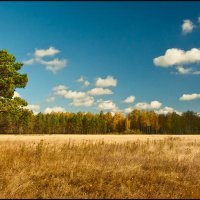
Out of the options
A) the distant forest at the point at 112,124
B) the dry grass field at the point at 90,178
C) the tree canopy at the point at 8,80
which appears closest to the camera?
the dry grass field at the point at 90,178

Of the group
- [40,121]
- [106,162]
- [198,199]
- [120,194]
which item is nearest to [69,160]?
[106,162]

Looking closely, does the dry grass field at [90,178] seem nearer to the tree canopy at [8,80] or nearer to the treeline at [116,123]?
the tree canopy at [8,80]

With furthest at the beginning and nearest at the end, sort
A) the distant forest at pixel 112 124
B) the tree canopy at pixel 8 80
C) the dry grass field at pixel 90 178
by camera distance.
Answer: the distant forest at pixel 112 124 < the tree canopy at pixel 8 80 < the dry grass field at pixel 90 178

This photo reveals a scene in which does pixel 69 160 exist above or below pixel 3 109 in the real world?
below

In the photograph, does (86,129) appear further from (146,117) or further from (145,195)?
(145,195)

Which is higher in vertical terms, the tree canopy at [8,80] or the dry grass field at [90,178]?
the tree canopy at [8,80]

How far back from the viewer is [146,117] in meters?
151

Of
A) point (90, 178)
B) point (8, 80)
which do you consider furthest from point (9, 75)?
point (90, 178)

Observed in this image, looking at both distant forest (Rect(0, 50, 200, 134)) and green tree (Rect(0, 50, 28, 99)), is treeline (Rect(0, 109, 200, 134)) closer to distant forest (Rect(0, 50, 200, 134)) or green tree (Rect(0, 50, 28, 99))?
distant forest (Rect(0, 50, 200, 134))

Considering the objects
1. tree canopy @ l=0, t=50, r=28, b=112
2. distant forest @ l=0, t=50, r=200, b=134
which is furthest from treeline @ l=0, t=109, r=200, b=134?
tree canopy @ l=0, t=50, r=28, b=112

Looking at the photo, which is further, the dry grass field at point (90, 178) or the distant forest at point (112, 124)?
the distant forest at point (112, 124)

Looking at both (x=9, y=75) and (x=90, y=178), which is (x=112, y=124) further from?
(x=90, y=178)

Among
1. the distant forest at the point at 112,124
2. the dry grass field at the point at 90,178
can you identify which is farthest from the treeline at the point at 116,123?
the dry grass field at the point at 90,178

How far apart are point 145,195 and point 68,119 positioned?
144 meters
